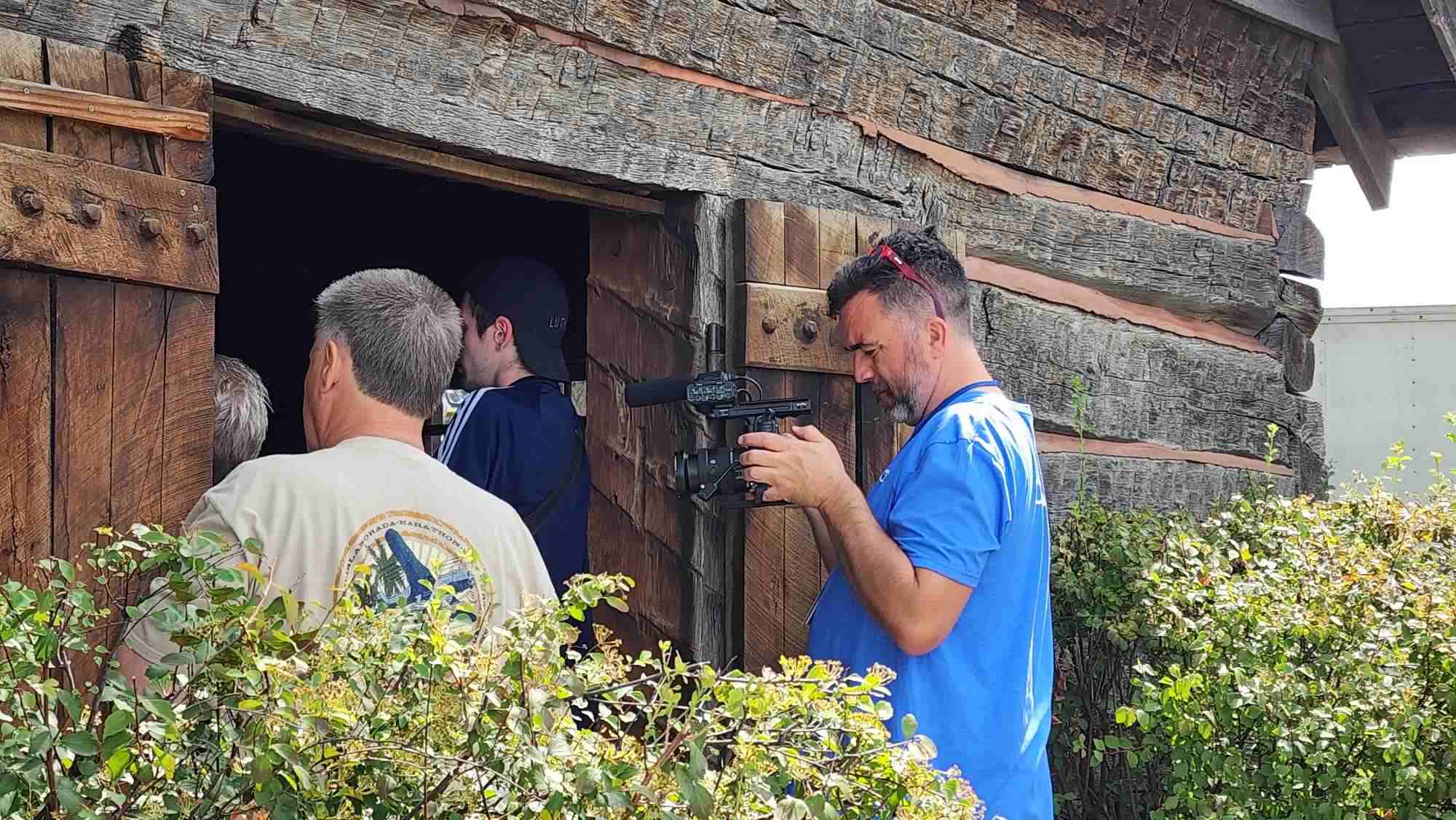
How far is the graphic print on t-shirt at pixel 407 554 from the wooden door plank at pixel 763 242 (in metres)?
1.26

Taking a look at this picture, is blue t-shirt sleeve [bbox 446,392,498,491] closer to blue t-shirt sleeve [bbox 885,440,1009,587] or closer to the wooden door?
the wooden door

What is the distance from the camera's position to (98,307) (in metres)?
2.35

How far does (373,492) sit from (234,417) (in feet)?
2.72

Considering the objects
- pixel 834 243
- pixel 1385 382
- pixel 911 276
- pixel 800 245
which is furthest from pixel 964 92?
pixel 1385 382

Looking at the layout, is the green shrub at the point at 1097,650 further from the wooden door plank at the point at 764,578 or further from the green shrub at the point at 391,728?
the green shrub at the point at 391,728

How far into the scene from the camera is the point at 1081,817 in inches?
170

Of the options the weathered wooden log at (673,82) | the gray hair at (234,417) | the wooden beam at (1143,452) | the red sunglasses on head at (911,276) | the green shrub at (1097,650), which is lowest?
the green shrub at (1097,650)

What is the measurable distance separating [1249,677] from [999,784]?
770 millimetres

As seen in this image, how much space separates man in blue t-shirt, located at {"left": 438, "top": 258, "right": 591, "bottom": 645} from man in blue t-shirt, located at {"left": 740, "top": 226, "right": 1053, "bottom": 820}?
77 cm

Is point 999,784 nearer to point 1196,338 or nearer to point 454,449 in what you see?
point 454,449

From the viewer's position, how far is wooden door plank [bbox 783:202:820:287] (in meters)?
3.46

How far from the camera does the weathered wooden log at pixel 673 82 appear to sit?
2.68m

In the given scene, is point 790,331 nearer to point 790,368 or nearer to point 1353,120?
point 790,368

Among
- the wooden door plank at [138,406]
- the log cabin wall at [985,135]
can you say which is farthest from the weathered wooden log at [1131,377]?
the wooden door plank at [138,406]
